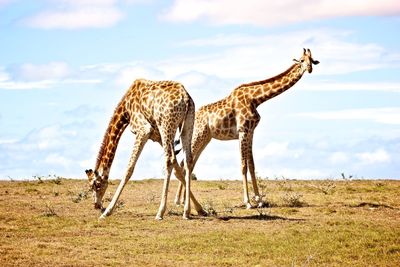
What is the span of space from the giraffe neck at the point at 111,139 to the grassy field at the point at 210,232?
56.4 inches

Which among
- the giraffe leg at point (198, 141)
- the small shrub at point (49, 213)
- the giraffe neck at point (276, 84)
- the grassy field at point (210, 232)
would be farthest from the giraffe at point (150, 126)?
the giraffe neck at point (276, 84)

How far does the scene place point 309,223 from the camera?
752 inches

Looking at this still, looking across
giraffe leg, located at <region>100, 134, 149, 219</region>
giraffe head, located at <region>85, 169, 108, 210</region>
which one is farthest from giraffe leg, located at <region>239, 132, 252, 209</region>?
giraffe head, located at <region>85, 169, 108, 210</region>

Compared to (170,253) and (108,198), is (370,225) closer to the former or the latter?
(170,253)

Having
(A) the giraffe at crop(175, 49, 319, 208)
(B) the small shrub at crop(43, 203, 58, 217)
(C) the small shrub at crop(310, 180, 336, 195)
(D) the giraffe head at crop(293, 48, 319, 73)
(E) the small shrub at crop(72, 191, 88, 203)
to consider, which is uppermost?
(D) the giraffe head at crop(293, 48, 319, 73)

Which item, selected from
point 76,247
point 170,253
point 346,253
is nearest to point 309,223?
point 346,253

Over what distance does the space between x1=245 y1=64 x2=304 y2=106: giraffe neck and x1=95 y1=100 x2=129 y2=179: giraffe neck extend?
460 centimetres

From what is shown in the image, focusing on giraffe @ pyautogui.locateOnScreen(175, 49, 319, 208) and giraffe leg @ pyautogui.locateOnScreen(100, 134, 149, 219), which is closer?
giraffe leg @ pyautogui.locateOnScreen(100, 134, 149, 219)

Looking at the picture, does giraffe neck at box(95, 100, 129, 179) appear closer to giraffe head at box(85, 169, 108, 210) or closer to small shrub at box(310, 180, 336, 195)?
giraffe head at box(85, 169, 108, 210)

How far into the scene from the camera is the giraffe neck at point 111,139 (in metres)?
20.6

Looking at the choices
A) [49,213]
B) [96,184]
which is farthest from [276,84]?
[49,213]

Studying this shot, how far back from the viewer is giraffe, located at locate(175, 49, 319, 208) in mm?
22625

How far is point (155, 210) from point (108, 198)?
402 centimetres

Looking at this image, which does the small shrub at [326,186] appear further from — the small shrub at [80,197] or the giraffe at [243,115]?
the small shrub at [80,197]
